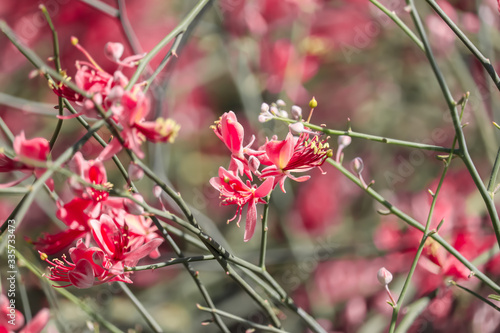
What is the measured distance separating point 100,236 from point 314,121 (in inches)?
59.5

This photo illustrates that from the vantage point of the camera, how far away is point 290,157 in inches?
30.2

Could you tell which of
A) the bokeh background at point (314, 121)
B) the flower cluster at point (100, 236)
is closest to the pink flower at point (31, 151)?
the flower cluster at point (100, 236)

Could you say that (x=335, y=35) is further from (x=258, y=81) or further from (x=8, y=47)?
(x=8, y=47)

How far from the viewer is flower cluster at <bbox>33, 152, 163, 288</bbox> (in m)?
0.72

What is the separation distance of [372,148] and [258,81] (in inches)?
19.2

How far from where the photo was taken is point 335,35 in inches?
81.4

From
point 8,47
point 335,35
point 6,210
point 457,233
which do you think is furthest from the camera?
point 335,35

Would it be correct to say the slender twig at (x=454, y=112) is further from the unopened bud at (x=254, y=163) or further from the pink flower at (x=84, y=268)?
the pink flower at (x=84, y=268)

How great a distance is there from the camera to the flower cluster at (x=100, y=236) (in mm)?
720

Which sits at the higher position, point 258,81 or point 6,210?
point 258,81

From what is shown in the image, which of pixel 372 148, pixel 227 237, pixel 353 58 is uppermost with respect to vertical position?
pixel 353 58

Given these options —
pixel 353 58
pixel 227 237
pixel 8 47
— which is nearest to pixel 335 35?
pixel 353 58

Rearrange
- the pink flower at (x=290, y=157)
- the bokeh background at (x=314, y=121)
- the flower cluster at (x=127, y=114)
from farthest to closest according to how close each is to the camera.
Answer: the bokeh background at (x=314, y=121)
the pink flower at (x=290, y=157)
the flower cluster at (x=127, y=114)

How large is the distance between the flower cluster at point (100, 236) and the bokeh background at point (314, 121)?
52 cm
